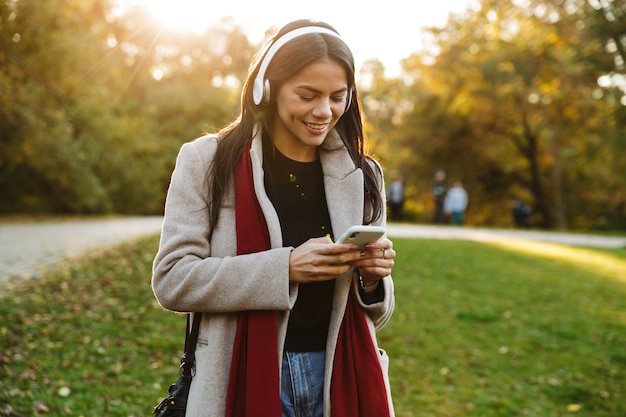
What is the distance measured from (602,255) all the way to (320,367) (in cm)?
1423

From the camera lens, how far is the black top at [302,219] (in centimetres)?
210

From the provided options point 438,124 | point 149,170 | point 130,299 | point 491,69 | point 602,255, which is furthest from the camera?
point 438,124

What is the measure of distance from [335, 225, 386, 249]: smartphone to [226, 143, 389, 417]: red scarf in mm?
283

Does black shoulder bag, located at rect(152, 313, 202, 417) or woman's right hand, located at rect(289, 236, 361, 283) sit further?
black shoulder bag, located at rect(152, 313, 202, 417)

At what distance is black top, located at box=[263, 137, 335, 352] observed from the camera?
210 cm

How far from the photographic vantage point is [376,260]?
201cm

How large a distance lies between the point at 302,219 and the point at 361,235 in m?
0.36

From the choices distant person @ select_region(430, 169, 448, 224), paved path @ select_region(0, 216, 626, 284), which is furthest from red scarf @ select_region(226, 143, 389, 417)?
distant person @ select_region(430, 169, 448, 224)

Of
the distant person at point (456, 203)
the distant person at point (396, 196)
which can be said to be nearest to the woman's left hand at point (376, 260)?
the distant person at point (456, 203)

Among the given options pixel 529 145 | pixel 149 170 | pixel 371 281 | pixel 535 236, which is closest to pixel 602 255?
pixel 535 236

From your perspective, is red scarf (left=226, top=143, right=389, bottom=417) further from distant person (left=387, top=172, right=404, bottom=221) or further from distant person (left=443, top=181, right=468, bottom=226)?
distant person (left=387, top=172, right=404, bottom=221)

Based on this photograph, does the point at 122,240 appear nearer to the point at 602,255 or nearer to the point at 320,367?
the point at 602,255

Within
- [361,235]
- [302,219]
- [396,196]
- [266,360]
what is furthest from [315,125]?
[396,196]

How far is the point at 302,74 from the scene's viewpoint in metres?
2.05
